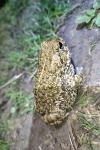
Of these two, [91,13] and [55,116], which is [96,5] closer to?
[91,13]

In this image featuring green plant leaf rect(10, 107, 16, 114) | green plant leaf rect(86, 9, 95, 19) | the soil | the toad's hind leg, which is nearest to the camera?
the toad's hind leg

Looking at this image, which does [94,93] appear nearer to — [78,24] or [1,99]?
[78,24]

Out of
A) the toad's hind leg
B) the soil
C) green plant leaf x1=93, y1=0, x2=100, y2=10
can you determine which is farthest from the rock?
the toad's hind leg

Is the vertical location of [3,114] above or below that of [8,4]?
below

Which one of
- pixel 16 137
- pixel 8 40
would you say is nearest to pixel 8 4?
pixel 8 40

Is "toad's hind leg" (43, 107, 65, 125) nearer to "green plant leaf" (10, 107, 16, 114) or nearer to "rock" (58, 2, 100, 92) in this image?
"rock" (58, 2, 100, 92)

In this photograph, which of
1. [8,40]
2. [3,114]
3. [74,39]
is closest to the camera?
[74,39]

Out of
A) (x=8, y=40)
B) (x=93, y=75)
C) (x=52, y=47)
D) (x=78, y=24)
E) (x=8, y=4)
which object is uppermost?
(x=8, y=4)

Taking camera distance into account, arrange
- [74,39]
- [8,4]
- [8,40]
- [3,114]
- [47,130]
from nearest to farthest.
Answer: [47,130] → [74,39] → [3,114] → [8,40] → [8,4]

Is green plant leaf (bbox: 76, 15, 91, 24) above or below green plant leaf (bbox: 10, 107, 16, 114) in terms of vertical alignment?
above
